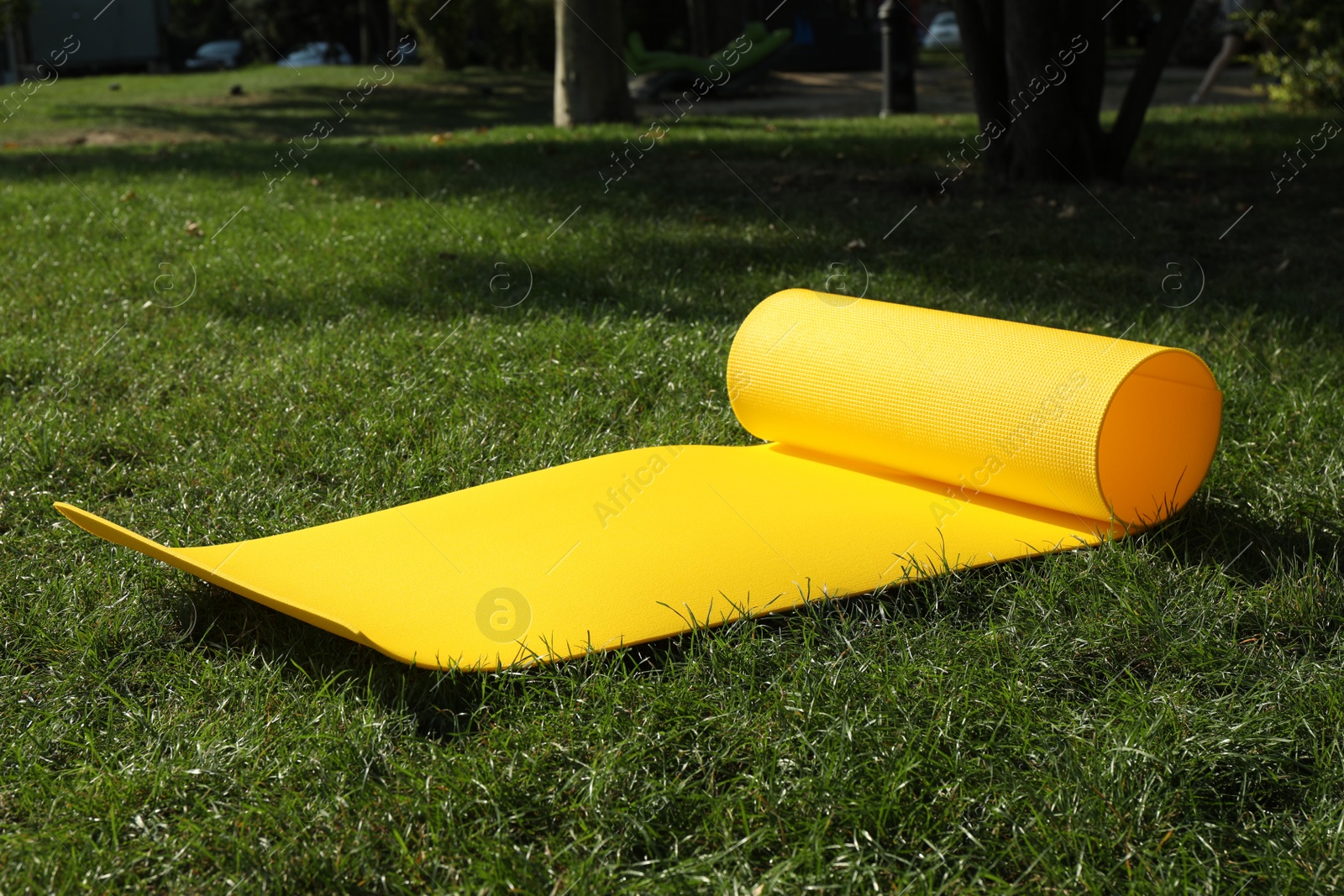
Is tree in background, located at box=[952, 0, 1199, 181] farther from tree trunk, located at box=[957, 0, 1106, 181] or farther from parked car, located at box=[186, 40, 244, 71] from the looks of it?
parked car, located at box=[186, 40, 244, 71]

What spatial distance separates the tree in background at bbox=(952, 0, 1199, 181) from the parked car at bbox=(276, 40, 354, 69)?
2707 cm

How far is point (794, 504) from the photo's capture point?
3.11m

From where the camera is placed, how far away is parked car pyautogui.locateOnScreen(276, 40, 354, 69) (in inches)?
1270

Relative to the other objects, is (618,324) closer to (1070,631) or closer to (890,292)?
(890,292)

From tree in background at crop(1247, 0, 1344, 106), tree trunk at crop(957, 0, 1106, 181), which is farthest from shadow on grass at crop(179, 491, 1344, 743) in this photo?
tree in background at crop(1247, 0, 1344, 106)

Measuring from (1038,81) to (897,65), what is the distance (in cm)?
782

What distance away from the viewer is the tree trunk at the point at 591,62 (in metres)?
11.2

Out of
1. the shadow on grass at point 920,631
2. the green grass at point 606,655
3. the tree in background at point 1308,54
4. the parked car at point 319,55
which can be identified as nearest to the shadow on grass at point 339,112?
the tree in background at point 1308,54

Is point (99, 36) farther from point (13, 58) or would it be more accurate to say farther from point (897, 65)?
point (897, 65)

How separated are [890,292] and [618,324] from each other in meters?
1.37

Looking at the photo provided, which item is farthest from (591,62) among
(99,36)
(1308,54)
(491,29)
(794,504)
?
(99,36)

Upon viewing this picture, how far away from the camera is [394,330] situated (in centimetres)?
477

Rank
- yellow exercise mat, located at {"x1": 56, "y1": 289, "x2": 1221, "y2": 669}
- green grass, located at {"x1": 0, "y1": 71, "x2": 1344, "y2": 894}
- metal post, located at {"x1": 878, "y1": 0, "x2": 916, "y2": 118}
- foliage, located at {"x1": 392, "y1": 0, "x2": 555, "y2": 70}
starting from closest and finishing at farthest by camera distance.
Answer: green grass, located at {"x1": 0, "y1": 71, "x2": 1344, "y2": 894}, yellow exercise mat, located at {"x1": 56, "y1": 289, "x2": 1221, "y2": 669}, metal post, located at {"x1": 878, "y1": 0, "x2": 916, "y2": 118}, foliage, located at {"x1": 392, "y1": 0, "x2": 555, "y2": 70}

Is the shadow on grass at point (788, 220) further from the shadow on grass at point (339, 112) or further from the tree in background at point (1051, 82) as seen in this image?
the shadow on grass at point (339, 112)
